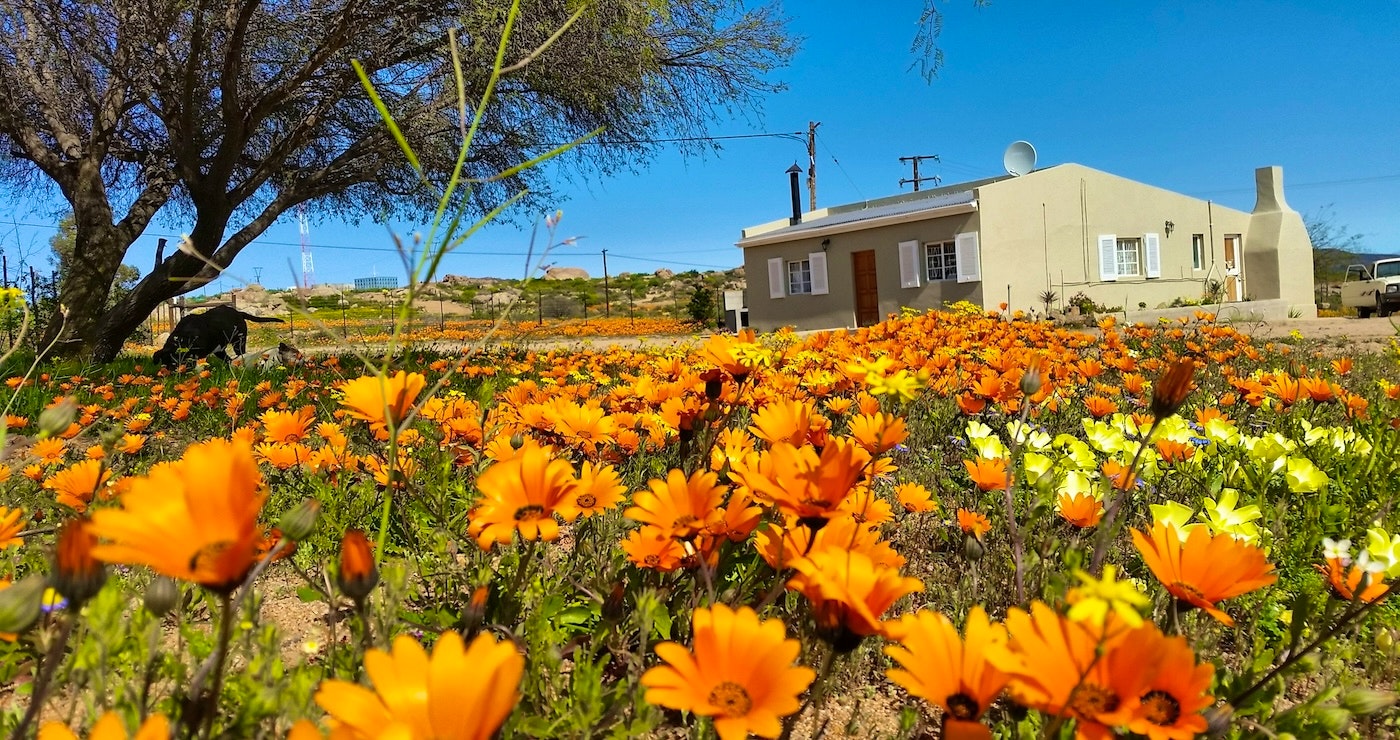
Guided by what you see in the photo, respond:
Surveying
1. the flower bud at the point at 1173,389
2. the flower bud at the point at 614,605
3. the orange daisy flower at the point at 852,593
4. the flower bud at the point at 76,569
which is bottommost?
the flower bud at the point at 614,605

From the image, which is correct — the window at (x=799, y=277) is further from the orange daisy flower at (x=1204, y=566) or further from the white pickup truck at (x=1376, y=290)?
the orange daisy flower at (x=1204, y=566)

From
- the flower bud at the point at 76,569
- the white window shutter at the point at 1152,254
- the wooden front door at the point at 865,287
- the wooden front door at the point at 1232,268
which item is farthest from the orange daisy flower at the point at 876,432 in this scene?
the wooden front door at the point at 1232,268

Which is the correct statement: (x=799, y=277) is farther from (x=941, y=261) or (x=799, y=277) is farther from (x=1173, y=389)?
(x=1173, y=389)

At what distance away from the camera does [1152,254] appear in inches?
775

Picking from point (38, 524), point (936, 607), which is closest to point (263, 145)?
point (38, 524)

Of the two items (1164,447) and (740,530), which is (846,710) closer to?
(740,530)

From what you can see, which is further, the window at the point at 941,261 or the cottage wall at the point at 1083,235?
the window at the point at 941,261

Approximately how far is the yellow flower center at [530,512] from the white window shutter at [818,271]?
19352 mm

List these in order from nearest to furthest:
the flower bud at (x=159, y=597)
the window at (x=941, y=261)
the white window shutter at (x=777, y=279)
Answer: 1. the flower bud at (x=159, y=597)
2. the window at (x=941, y=261)
3. the white window shutter at (x=777, y=279)

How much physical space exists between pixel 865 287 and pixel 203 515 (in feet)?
64.2

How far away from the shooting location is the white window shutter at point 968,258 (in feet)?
56.4

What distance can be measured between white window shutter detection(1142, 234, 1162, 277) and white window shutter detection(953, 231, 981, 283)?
5622 mm

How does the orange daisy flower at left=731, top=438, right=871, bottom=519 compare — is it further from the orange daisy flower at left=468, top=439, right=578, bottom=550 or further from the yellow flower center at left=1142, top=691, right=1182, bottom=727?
the yellow flower center at left=1142, top=691, right=1182, bottom=727

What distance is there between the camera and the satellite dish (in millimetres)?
19859
